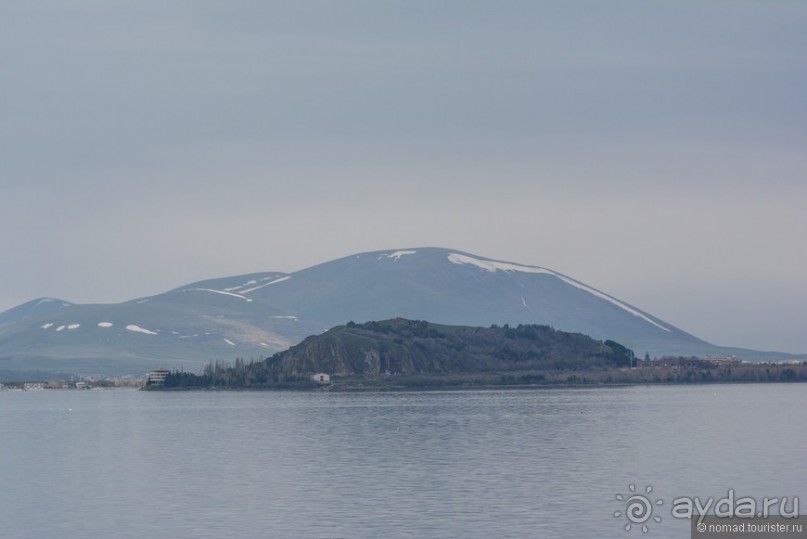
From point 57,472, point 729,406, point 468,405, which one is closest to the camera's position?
point 57,472

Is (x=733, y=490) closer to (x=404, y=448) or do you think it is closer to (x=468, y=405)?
(x=404, y=448)

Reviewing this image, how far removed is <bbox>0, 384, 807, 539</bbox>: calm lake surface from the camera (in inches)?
2445

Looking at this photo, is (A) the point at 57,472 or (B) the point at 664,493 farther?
(A) the point at 57,472

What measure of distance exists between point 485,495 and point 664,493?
8438 millimetres

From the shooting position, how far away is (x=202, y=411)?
18625cm

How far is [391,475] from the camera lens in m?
80.4

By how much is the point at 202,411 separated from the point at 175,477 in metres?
104

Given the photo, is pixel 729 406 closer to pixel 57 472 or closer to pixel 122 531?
pixel 57 472

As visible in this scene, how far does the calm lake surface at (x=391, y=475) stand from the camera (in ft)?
204

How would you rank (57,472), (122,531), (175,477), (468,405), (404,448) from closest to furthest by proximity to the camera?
(122,531) < (175,477) < (57,472) < (404,448) < (468,405)

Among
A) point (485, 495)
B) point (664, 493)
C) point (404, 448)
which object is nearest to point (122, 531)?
point (485, 495)

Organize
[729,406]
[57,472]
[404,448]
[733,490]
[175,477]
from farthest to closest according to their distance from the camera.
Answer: [729,406] < [404,448] < [57,472] < [175,477] < [733,490]

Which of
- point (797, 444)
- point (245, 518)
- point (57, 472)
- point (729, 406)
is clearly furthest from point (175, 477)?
point (729, 406)

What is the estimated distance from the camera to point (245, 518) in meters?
64.5
